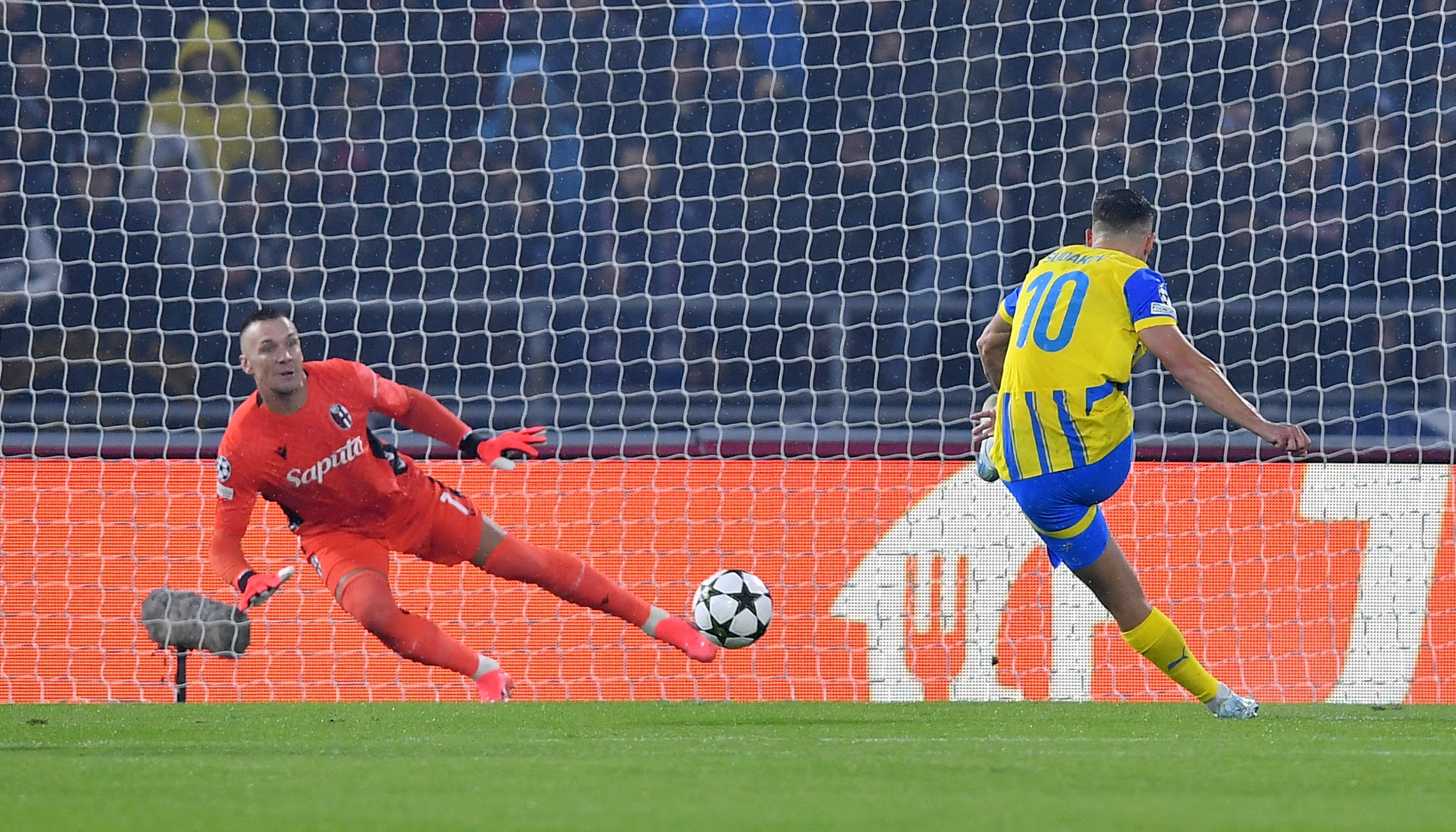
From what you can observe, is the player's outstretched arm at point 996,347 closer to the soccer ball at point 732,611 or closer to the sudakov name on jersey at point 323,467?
the soccer ball at point 732,611

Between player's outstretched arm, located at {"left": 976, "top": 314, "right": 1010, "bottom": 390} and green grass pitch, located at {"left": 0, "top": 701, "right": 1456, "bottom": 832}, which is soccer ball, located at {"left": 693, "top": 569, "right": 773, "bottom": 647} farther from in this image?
player's outstretched arm, located at {"left": 976, "top": 314, "right": 1010, "bottom": 390}

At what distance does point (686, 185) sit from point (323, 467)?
4093 mm

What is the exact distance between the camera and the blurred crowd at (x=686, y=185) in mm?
9164

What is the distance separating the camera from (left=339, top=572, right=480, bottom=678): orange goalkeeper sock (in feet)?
18.8

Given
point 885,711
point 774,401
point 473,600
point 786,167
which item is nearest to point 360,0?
point 786,167

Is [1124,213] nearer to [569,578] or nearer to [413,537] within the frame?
[569,578]

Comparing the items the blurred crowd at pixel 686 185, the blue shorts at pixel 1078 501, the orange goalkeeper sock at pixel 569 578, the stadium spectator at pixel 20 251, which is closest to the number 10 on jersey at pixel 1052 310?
the blue shorts at pixel 1078 501

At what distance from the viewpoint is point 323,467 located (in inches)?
A: 230

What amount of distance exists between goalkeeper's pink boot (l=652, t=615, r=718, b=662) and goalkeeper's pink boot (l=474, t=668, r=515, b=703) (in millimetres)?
494

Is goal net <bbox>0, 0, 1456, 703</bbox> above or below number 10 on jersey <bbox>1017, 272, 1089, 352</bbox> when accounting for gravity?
above

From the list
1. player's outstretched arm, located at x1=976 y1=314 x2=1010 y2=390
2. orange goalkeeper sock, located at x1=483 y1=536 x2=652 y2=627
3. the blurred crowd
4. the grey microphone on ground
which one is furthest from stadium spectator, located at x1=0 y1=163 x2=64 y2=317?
player's outstretched arm, located at x1=976 y1=314 x2=1010 y2=390

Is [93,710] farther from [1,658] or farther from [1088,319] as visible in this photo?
[1088,319]

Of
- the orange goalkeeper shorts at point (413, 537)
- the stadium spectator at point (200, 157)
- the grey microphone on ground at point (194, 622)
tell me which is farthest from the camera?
the stadium spectator at point (200, 157)

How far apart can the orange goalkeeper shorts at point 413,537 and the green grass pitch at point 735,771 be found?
47 centimetres
